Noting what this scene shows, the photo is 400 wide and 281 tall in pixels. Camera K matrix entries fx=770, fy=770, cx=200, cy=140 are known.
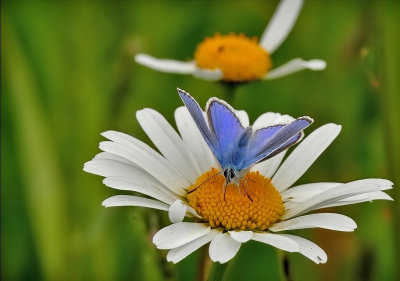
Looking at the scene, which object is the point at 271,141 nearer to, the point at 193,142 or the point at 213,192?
the point at 213,192

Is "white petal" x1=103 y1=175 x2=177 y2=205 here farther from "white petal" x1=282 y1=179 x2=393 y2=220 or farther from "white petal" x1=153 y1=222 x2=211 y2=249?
"white petal" x1=282 y1=179 x2=393 y2=220

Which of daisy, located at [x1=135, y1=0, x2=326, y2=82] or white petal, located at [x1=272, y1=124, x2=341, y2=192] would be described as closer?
white petal, located at [x1=272, y1=124, x2=341, y2=192]

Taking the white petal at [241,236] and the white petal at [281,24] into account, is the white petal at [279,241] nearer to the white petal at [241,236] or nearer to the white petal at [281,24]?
the white petal at [241,236]

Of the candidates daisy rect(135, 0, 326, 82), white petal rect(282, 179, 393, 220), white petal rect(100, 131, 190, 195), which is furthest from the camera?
daisy rect(135, 0, 326, 82)

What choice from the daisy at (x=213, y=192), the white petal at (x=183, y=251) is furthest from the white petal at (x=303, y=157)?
the white petal at (x=183, y=251)

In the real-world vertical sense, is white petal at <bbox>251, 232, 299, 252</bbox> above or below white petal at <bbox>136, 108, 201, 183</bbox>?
below

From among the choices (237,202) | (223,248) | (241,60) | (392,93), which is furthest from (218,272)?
(392,93)

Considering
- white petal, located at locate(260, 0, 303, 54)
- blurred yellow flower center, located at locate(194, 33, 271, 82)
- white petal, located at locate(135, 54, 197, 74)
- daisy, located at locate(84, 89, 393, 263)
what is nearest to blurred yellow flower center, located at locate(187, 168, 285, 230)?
daisy, located at locate(84, 89, 393, 263)
